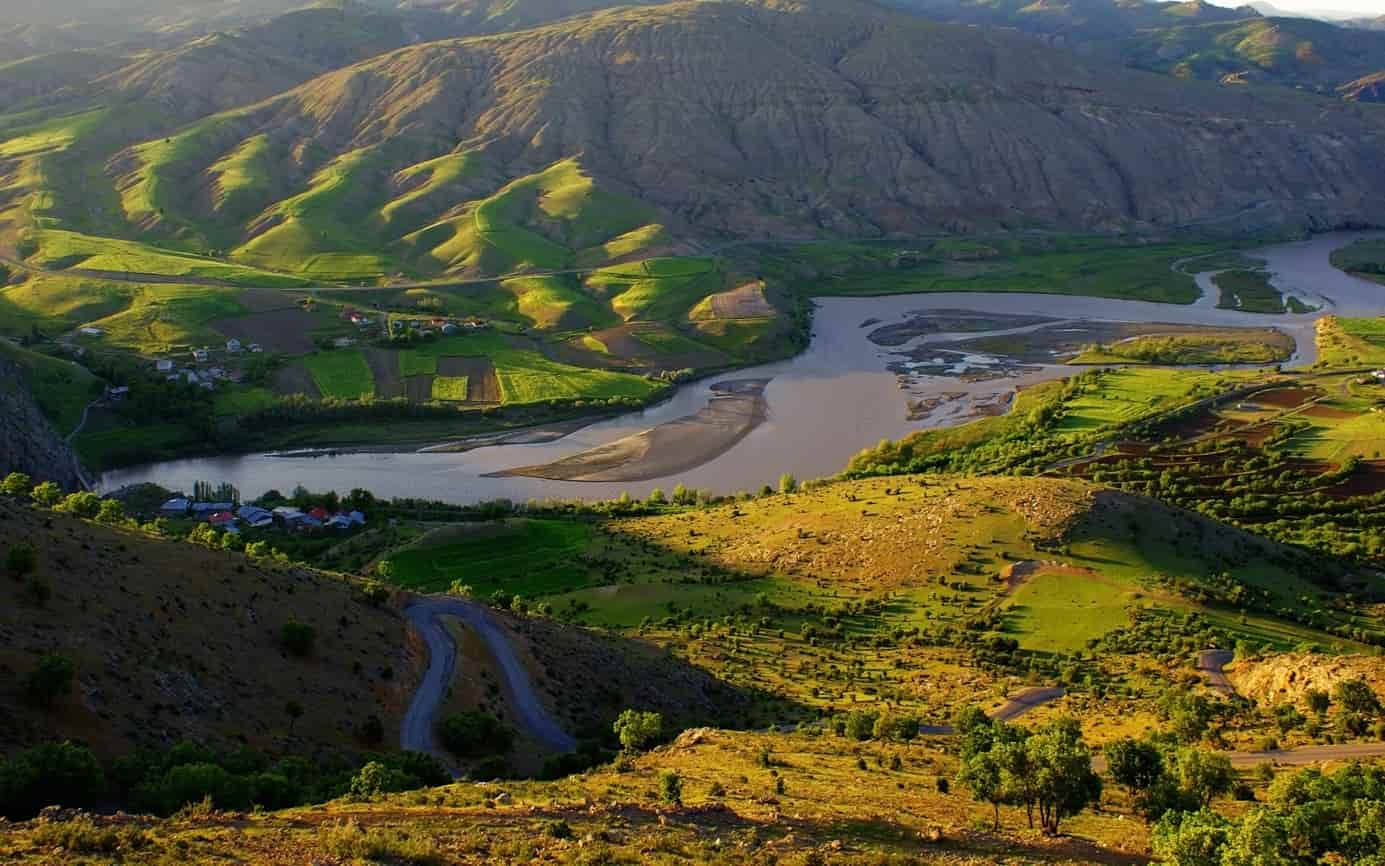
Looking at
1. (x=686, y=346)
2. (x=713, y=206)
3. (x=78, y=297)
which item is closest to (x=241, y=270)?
(x=78, y=297)

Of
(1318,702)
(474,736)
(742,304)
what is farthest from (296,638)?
(742,304)

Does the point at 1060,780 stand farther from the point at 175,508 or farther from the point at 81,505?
the point at 175,508

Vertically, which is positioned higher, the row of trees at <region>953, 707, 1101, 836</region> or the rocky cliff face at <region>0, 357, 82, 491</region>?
the row of trees at <region>953, 707, 1101, 836</region>

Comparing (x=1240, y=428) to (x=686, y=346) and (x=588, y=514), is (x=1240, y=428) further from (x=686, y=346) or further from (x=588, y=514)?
(x=686, y=346)

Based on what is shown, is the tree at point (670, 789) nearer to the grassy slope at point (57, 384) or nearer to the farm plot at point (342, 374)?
the grassy slope at point (57, 384)

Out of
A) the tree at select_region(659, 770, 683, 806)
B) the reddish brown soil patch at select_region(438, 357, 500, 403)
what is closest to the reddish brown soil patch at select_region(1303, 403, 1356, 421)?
the reddish brown soil patch at select_region(438, 357, 500, 403)

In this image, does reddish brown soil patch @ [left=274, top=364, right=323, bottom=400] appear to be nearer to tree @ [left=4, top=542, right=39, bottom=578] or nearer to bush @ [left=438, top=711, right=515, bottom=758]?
tree @ [left=4, top=542, right=39, bottom=578]
